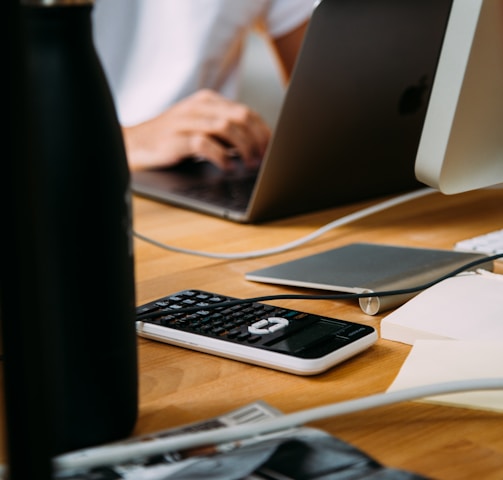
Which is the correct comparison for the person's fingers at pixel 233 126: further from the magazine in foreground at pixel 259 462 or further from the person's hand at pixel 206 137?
the magazine in foreground at pixel 259 462

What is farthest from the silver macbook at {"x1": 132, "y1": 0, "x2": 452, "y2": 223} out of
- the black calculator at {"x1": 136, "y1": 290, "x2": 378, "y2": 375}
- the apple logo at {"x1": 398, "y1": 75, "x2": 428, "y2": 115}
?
the black calculator at {"x1": 136, "y1": 290, "x2": 378, "y2": 375}

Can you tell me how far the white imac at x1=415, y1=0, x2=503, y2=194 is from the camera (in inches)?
26.6

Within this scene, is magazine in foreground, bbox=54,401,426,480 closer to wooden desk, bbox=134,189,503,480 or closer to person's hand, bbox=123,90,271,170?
wooden desk, bbox=134,189,503,480

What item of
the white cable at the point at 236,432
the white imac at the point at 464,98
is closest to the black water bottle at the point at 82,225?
the white cable at the point at 236,432

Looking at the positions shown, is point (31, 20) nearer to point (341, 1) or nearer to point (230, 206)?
point (341, 1)

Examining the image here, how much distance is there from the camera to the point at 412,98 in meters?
1.09

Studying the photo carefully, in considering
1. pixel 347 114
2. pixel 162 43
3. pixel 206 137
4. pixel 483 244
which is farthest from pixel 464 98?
pixel 162 43

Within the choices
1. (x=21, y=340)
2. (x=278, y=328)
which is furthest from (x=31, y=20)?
(x=278, y=328)

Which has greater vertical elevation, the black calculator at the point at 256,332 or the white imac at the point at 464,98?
the white imac at the point at 464,98

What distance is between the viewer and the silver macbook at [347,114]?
3.10 ft

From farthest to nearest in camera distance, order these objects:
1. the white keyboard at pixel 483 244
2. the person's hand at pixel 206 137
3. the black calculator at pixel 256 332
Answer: the person's hand at pixel 206 137 < the white keyboard at pixel 483 244 < the black calculator at pixel 256 332

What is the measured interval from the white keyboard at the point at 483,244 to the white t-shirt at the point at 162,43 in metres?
1.08

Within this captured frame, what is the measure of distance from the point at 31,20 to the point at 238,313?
31cm

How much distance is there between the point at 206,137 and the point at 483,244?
0.60 m
